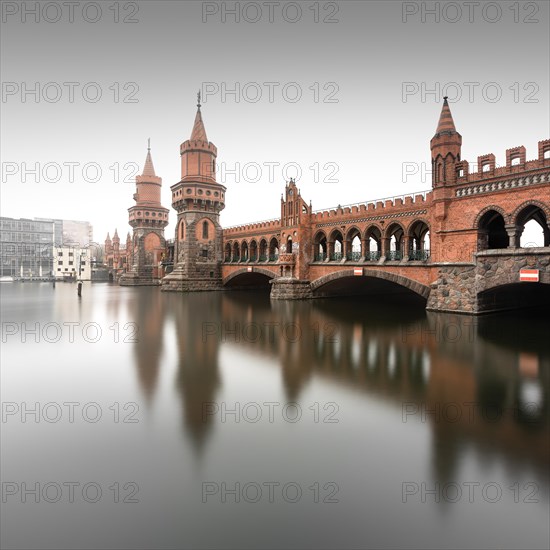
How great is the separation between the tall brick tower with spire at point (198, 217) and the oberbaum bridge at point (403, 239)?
131 mm

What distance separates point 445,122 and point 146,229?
4769 cm

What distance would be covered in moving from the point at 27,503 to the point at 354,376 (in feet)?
23.3

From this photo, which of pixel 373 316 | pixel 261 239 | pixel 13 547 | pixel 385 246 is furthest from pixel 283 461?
pixel 261 239

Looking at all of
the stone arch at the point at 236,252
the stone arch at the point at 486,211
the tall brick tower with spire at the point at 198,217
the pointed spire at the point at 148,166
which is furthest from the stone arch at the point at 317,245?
the pointed spire at the point at 148,166

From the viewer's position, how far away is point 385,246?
24.7 m

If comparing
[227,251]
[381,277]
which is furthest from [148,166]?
[381,277]

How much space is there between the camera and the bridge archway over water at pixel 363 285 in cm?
2417

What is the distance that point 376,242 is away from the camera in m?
30.0

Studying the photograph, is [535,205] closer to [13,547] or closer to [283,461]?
[283,461]

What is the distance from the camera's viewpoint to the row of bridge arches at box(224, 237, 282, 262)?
128 feet

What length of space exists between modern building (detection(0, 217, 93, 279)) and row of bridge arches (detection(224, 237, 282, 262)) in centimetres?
7449

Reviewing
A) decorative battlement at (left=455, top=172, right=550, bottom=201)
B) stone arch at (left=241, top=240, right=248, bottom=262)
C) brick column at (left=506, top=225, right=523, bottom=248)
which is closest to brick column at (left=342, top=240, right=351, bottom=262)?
decorative battlement at (left=455, top=172, right=550, bottom=201)

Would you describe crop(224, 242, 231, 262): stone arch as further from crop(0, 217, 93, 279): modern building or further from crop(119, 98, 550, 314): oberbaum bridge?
crop(0, 217, 93, 279): modern building

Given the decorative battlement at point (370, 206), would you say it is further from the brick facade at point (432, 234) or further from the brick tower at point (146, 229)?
the brick tower at point (146, 229)
